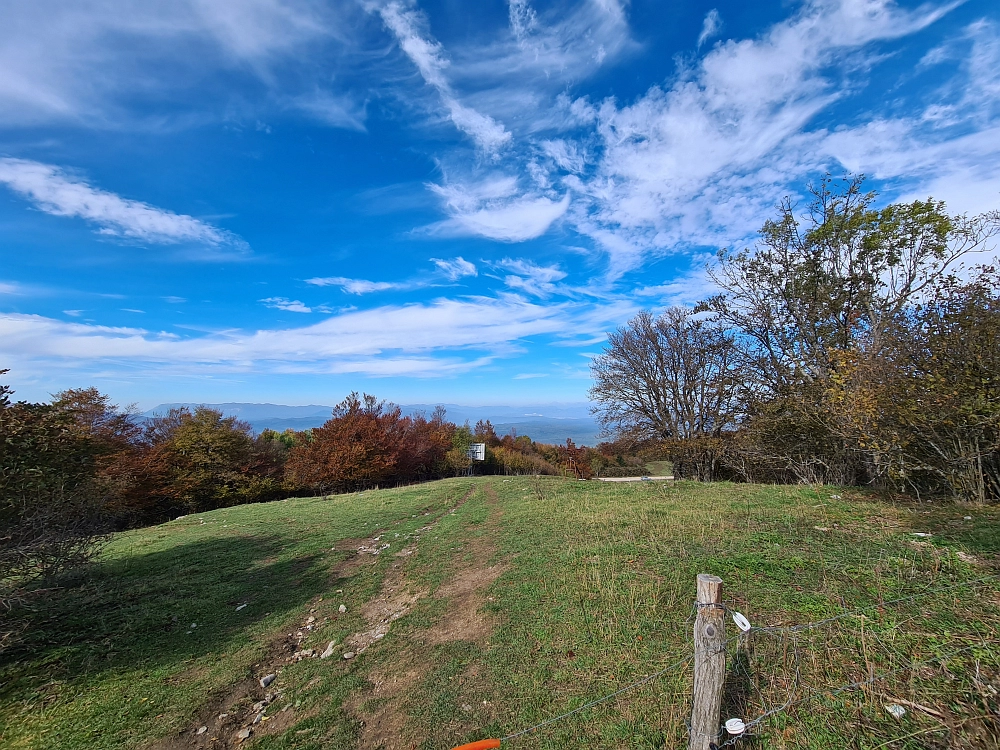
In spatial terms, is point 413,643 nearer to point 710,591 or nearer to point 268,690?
point 268,690

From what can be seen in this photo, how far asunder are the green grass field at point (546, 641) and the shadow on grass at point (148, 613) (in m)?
0.05

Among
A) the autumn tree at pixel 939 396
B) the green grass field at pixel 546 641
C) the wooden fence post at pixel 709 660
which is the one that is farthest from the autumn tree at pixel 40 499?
the autumn tree at pixel 939 396

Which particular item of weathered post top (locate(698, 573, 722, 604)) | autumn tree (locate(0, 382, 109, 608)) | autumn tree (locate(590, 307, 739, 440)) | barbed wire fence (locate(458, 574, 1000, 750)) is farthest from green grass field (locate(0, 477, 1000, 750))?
autumn tree (locate(590, 307, 739, 440))

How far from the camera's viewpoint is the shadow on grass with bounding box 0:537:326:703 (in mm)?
5484

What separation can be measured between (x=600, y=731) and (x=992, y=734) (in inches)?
105

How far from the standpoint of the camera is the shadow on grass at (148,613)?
5484mm

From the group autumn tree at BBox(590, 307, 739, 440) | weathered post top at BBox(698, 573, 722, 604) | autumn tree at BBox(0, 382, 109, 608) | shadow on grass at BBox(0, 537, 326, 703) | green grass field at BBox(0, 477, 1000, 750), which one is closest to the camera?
weathered post top at BBox(698, 573, 722, 604)

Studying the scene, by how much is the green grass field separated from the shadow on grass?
5 centimetres

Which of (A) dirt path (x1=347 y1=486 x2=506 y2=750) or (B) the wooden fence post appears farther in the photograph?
(A) dirt path (x1=347 y1=486 x2=506 y2=750)

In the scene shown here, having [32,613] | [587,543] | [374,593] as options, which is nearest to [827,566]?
[587,543]

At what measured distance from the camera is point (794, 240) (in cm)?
1667

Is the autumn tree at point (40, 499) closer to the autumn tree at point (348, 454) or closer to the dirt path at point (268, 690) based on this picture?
the dirt path at point (268, 690)

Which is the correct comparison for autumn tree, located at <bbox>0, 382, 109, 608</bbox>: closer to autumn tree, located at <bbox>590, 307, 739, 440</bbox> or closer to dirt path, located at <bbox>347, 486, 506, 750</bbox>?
dirt path, located at <bbox>347, 486, 506, 750</bbox>

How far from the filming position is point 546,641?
16.4 ft
